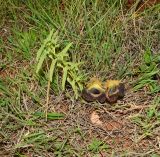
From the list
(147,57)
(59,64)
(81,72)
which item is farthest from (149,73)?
(59,64)

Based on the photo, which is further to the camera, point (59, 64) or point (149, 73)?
point (149, 73)

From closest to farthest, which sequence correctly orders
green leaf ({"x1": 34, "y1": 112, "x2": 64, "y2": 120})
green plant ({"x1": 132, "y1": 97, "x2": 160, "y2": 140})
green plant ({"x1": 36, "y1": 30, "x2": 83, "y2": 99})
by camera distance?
green plant ({"x1": 36, "y1": 30, "x2": 83, "y2": 99}), green plant ({"x1": 132, "y1": 97, "x2": 160, "y2": 140}), green leaf ({"x1": 34, "y1": 112, "x2": 64, "y2": 120})

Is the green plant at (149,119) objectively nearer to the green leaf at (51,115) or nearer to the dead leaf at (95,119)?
the dead leaf at (95,119)

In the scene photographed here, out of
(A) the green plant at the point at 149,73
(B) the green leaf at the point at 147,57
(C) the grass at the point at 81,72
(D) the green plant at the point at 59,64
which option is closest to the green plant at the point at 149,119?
(C) the grass at the point at 81,72

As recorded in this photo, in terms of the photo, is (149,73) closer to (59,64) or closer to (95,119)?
(95,119)

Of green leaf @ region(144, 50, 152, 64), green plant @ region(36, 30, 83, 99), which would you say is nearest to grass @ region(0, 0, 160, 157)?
green leaf @ region(144, 50, 152, 64)

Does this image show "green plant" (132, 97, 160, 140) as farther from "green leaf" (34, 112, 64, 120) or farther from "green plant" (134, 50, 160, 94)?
"green leaf" (34, 112, 64, 120)

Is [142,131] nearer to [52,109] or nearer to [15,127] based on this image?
[52,109]
